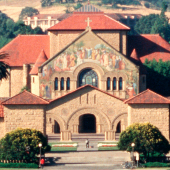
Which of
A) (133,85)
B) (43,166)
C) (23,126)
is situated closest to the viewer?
(43,166)

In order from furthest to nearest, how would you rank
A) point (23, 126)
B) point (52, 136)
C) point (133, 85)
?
point (133, 85), point (52, 136), point (23, 126)

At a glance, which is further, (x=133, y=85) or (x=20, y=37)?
(x=20, y=37)

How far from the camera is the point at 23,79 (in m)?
112

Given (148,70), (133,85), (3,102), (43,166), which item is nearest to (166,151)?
(43,166)

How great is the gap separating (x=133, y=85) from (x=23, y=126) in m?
25.1

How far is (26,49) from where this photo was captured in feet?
375

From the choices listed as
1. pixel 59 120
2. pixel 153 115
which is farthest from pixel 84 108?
pixel 153 115

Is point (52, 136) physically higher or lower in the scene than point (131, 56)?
lower

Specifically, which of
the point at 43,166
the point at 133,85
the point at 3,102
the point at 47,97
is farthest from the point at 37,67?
the point at 43,166

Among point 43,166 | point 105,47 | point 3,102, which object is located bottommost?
point 43,166

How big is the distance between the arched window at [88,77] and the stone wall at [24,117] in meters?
23.6

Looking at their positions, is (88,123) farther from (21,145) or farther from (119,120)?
(21,145)

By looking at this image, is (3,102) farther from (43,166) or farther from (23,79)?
(23,79)

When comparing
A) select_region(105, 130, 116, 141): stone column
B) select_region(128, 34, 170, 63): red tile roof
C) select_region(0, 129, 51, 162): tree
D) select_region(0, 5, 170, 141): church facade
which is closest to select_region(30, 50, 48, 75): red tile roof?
select_region(0, 5, 170, 141): church facade
